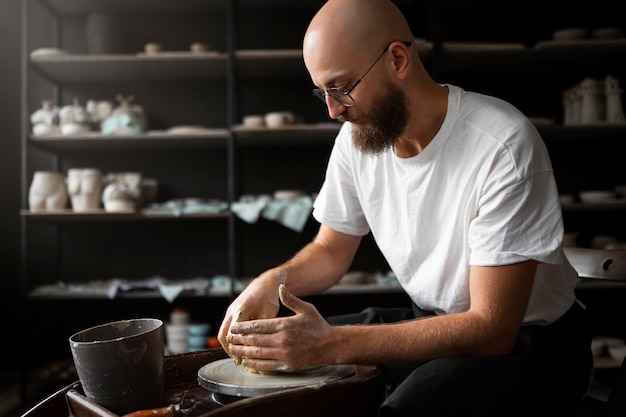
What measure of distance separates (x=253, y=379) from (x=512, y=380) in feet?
1.51

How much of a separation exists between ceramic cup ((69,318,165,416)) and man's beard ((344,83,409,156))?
0.69 metres

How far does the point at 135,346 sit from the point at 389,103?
2.59ft

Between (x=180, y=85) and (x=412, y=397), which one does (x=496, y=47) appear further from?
(x=412, y=397)

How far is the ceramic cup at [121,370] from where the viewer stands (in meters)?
0.93

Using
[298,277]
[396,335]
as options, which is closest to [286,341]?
[396,335]

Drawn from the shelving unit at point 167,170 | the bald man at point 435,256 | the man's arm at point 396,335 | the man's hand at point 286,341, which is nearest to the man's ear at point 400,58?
the bald man at point 435,256

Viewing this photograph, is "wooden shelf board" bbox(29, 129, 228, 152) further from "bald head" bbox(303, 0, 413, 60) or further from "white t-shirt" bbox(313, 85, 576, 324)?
"bald head" bbox(303, 0, 413, 60)

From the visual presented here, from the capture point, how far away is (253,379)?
1.06 m

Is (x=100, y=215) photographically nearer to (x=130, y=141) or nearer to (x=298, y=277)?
(x=130, y=141)

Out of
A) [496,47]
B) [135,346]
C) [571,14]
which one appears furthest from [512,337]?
[571,14]

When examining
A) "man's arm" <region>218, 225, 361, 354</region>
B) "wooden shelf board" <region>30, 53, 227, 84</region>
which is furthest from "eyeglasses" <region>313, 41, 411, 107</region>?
"wooden shelf board" <region>30, 53, 227, 84</region>

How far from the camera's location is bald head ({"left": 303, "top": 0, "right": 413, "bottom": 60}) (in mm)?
1341

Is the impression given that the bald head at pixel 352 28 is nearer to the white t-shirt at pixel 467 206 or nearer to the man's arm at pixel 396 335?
the white t-shirt at pixel 467 206

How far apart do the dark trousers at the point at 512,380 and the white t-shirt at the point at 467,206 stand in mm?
84
